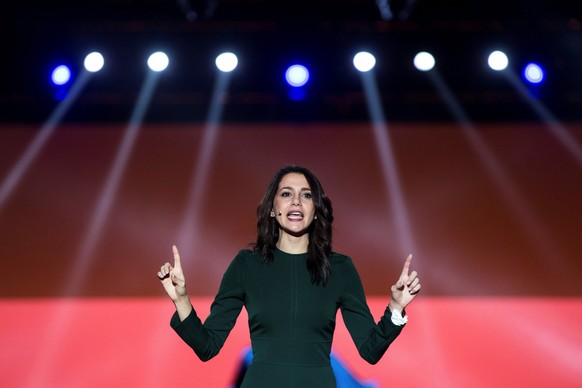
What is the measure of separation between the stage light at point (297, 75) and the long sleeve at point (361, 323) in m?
1.89

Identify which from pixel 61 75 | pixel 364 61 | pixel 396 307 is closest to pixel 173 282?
pixel 396 307

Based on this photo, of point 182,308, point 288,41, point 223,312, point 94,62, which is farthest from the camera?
point 94,62

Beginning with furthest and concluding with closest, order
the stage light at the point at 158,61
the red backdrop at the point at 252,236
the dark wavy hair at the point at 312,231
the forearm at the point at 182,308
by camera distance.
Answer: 1. the stage light at the point at 158,61
2. the red backdrop at the point at 252,236
3. the dark wavy hair at the point at 312,231
4. the forearm at the point at 182,308

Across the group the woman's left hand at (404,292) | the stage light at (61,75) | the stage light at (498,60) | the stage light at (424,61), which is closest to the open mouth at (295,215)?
the woman's left hand at (404,292)

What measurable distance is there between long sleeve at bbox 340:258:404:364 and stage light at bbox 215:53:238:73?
1.96 metres

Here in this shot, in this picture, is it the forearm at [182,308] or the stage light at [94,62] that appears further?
the stage light at [94,62]

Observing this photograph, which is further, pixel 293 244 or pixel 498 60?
pixel 498 60

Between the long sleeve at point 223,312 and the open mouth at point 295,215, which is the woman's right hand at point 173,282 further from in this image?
the open mouth at point 295,215

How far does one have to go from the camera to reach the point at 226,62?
12.0ft

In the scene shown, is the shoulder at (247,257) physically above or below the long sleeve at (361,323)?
above

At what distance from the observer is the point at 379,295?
3.64m

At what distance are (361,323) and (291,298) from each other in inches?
8.9

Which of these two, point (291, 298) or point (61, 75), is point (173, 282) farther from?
point (61, 75)

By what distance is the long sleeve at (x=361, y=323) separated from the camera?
1832mm
